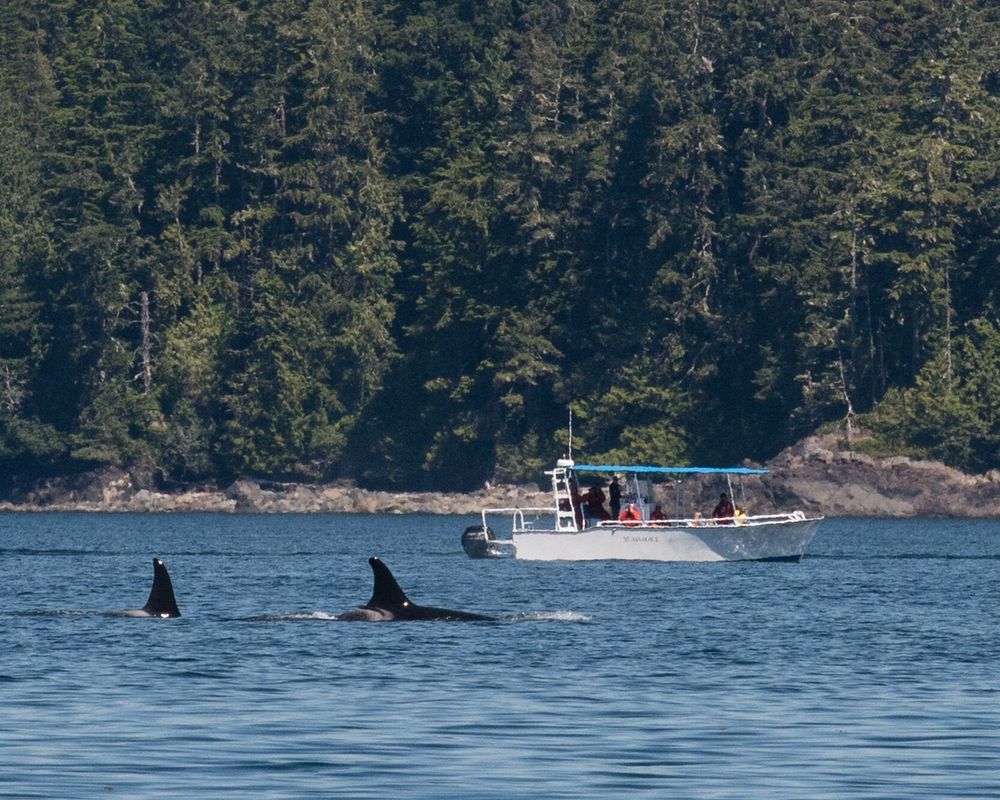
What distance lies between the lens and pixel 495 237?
14150cm

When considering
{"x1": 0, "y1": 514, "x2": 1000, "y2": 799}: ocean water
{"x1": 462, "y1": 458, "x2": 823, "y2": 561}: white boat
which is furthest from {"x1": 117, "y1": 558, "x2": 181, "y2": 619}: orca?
{"x1": 462, "y1": 458, "x2": 823, "y2": 561}: white boat

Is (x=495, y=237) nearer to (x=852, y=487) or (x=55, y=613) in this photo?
(x=852, y=487)

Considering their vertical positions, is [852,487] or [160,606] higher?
[852,487]

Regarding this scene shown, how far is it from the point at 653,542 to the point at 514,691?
37.1 m

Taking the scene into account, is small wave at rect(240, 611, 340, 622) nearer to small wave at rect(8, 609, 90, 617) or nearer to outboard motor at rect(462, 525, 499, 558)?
small wave at rect(8, 609, 90, 617)

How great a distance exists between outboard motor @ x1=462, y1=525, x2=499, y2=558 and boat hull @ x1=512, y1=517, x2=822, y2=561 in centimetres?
431

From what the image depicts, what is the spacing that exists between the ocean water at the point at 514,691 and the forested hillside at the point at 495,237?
6610 centimetres

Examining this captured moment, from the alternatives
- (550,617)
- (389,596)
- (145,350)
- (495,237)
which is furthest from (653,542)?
(145,350)

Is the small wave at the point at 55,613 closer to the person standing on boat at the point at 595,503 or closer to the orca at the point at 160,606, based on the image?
the orca at the point at 160,606

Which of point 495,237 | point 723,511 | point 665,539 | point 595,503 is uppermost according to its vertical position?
point 495,237

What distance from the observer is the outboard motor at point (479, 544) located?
250ft

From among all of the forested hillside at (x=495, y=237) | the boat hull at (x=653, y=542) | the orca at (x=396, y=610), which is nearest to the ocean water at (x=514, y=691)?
the orca at (x=396, y=610)

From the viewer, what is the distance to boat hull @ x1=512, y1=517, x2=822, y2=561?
71000 millimetres

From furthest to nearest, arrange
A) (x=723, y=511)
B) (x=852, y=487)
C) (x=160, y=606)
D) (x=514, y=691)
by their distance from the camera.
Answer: (x=852, y=487), (x=723, y=511), (x=160, y=606), (x=514, y=691)
